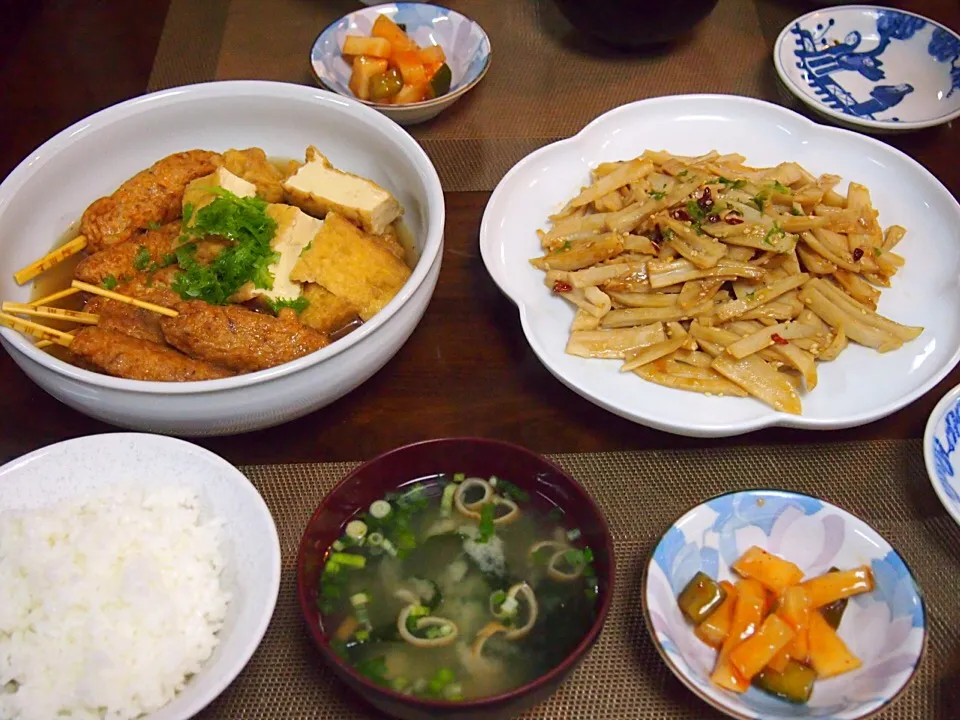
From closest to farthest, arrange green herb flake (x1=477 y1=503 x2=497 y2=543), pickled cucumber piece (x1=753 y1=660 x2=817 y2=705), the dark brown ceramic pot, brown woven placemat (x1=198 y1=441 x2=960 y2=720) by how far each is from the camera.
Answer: pickled cucumber piece (x1=753 y1=660 x2=817 y2=705) → brown woven placemat (x1=198 y1=441 x2=960 y2=720) → green herb flake (x1=477 y1=503 x2=497 y2=543) → the dark brown ceramic pot

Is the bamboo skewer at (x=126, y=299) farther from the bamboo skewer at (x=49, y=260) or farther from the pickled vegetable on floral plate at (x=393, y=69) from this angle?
the pickled vegetable on floral plate at (x=393, y=69)

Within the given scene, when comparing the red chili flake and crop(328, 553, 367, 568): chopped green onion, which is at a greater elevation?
the red chili flake

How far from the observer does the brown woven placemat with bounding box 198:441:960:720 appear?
1.49 metres

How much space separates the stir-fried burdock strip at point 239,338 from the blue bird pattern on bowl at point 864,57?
1964 mm

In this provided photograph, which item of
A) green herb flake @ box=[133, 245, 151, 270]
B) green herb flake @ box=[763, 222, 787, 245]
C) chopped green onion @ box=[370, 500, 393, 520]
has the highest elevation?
green herb flake @ box=[763, 222, 787, 245]

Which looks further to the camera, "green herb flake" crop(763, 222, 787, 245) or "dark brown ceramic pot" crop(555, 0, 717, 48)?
"dark brown ceramic pot" crop(555, 0, 717, 48)

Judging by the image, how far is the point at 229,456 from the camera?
187 centimetres

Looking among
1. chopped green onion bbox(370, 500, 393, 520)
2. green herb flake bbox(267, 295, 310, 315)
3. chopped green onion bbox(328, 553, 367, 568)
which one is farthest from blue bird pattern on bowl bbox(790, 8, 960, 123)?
chopped green onion bbox(328, 553, 367, 568)

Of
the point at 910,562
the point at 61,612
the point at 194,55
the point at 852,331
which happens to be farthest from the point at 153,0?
the point at 910,562

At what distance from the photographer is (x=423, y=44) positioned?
9.29 ft

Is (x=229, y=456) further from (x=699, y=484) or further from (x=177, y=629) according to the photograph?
(x=699, y=484)

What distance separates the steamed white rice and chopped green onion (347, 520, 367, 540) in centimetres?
25

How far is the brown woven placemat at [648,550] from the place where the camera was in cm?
149

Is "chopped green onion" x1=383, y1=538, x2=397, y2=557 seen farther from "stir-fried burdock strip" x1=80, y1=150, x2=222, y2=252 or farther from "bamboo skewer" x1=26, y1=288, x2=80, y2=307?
"stir-fried burdock strip" x1=80, y1=150, x2=222, y2=252
